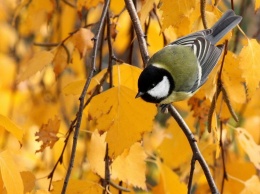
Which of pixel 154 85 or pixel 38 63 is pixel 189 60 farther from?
pixel 38 63

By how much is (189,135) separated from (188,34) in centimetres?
31

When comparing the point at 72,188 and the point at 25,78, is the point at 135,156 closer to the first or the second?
the point at 72,188

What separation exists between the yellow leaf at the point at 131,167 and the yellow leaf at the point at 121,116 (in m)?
0.15

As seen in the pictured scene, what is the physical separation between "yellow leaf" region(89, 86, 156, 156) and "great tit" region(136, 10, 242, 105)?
0.50 ft

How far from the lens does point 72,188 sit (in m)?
1.15

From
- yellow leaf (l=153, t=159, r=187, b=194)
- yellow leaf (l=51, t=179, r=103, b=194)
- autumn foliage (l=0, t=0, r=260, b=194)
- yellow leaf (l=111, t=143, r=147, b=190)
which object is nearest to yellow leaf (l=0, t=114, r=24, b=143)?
autumn foliage (l=0, t=0, r=260, b=194)

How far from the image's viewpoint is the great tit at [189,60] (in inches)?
50.7

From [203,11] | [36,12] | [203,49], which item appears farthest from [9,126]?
[36,12]

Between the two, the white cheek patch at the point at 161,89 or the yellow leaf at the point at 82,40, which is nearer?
the white cheek patch at the point at 161,89

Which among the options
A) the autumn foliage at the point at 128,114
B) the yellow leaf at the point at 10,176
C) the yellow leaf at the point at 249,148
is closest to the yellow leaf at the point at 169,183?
the autumn foliage at the point at 128,114

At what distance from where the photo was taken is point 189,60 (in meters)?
1.37

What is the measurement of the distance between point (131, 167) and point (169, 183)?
0.24m

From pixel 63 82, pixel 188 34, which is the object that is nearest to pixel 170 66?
pixel 188 34

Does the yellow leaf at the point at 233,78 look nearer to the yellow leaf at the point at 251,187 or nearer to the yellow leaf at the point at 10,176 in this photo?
the yellow leaf at the point at 251,187
